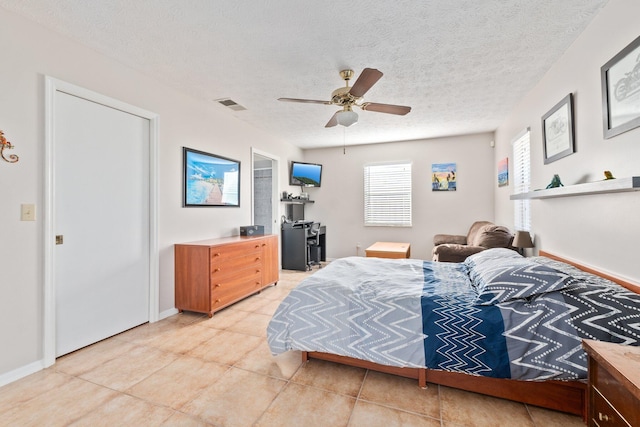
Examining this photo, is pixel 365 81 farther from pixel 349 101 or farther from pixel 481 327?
pixel 481 327

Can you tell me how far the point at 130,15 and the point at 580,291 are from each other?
3.42 metres

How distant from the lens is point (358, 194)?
6.03 metres

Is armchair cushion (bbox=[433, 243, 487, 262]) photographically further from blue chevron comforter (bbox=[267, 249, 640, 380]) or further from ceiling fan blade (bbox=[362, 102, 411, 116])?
ceiling fan blade (bbox=[362, 102, 411, 116])

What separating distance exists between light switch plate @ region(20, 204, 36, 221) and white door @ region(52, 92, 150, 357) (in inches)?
5.1

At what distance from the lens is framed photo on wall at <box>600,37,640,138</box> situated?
1576 mm

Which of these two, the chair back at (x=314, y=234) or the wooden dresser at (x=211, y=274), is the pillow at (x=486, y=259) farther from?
the chair back at (x=314, y=234)

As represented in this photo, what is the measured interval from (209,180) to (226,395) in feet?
8.70

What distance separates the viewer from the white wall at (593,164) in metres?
1.66

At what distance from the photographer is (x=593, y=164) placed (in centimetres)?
202

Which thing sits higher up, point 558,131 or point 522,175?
point 558,131

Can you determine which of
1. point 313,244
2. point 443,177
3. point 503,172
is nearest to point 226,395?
point 313,244

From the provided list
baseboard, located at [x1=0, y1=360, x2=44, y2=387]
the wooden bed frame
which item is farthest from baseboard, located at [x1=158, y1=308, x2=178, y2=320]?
the wooden bed frame

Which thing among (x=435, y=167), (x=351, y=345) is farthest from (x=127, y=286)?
(x=435, y=167)

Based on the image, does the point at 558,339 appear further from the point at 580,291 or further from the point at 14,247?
the point at 14,247
